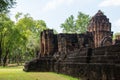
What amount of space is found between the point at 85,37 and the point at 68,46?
3.07 meters

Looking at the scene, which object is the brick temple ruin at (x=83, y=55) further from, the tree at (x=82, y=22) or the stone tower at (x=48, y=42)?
the tree at (x=82, y=22)

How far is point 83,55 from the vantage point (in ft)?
56.7

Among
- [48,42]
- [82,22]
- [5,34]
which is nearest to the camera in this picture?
[48,42]

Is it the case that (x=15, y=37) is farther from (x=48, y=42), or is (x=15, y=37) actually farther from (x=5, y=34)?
(x=48, y=42)

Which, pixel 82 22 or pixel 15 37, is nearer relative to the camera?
pixel 15 37

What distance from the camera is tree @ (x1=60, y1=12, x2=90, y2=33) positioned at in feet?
231

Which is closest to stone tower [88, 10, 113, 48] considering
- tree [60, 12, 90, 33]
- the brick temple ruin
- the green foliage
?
the brick temple ruin

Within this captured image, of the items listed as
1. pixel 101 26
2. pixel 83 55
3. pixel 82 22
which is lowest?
pixel 83 55

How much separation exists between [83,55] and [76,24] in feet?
179

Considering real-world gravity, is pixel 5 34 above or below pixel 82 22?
below

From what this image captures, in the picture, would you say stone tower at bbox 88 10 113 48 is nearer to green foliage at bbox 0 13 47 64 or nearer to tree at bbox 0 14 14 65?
green foliage at bbox 0 13 47 64

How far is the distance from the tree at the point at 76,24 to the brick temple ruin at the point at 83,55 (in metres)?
36.9

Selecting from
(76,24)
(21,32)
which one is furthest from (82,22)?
(21,32)

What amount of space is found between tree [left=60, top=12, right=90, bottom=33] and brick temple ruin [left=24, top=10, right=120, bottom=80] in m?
36.9
